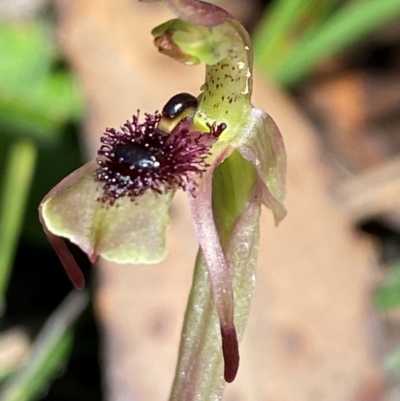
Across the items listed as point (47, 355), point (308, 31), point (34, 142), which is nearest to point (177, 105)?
point (47, 355)

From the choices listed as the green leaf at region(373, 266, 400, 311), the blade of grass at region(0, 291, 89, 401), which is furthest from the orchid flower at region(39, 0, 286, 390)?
the green leaf at region(373, 266, 400, 311)

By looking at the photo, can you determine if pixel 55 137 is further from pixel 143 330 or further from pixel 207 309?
pixel 207 309

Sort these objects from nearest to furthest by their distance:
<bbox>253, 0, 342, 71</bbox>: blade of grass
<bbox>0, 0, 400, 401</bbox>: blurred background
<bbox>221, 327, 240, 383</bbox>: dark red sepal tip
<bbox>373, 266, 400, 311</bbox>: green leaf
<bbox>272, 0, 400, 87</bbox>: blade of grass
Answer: <bbox>221, 327, 240, 383</bbox>: dark red sepal tip < <bbox>0, 0, 400, 401</bbox>: blurred background < <bbox>373, 266, 400, 311</bbox>: green leaf < <bbox>272, 0, 400, 87</bbox>: blade of grass < <bbox>253, 0, 342, 71</bbox>: blade of grass

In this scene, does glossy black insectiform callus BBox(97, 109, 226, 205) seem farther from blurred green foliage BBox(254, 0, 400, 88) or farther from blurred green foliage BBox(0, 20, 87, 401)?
blurred green foliage BBox(254, 0, 400, 88)

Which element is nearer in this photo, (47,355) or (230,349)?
(230,349)

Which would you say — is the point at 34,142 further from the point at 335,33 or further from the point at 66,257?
the point at 66,257

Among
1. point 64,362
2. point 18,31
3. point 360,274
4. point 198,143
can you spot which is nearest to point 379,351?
point 360,274
